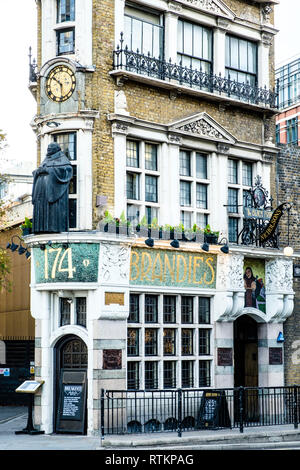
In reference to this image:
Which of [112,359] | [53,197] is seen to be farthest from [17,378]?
[53,197]

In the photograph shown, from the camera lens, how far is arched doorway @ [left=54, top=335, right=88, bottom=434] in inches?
888

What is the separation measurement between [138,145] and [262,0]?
7.26 meters

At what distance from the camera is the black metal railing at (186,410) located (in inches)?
873

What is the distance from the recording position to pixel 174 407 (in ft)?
78.9

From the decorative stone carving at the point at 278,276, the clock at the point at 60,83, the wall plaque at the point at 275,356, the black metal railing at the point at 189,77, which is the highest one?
the black metal railing at the point at 189,77

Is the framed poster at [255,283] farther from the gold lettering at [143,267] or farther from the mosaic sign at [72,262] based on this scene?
the mosaic sign at [72,262]

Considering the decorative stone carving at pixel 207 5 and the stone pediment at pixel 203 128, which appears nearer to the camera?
the stone pediment at pixel 203 128

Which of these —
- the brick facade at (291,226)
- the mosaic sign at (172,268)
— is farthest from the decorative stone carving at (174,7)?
the mosaic sign at (172,268)

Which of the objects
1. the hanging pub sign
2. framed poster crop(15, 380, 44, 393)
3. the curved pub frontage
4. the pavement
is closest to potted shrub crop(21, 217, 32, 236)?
the curved pub frontage

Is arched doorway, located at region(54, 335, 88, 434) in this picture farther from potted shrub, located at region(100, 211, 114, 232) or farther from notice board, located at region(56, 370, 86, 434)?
potted shrub, located at region(100, 211, 114, 232)

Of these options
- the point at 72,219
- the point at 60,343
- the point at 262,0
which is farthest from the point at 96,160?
the point at 262,0

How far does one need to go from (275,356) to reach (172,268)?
16.1 ft

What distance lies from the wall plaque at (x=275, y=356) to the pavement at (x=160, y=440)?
11.2ft

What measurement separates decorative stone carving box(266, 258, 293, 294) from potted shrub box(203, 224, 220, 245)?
8.37 ft
